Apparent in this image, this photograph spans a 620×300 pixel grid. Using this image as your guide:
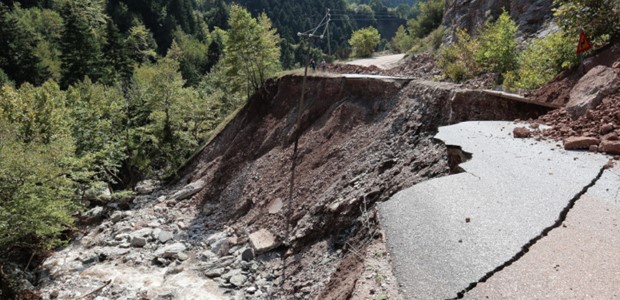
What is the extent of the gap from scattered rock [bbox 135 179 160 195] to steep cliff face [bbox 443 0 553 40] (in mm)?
21581

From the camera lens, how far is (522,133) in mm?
8391

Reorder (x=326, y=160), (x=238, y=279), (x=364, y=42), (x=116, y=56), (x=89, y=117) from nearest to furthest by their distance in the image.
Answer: (x=238, y=279), (x=326, y=160), (x=89, y=117), (x=364, y=42), (x=116, y=56)

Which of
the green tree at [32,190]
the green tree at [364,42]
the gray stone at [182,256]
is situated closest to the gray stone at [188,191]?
the green tree at [32,190]

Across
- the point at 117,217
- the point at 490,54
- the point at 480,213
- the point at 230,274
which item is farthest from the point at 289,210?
the point at 117,217

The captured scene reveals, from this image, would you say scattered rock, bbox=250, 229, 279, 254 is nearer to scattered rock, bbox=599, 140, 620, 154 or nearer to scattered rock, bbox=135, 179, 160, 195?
scattered rock, bbox=599, 140, 620, 154

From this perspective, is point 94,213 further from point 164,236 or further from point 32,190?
point 32,190

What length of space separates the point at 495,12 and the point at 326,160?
15.7 m

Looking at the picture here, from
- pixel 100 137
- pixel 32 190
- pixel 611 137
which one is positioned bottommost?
pixel 32 190

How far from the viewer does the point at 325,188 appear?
1327cm

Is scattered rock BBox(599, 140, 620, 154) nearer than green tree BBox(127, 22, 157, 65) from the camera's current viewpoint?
Yes

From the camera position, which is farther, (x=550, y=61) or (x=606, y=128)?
(x=550, y=61)

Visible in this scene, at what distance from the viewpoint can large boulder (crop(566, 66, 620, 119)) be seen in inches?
321

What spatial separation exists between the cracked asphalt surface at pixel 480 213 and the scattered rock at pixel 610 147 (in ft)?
0.71

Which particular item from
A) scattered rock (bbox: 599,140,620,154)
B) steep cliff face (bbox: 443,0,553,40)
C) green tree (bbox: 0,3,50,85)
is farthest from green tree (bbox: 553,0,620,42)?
green tree (bbox: 0,3,50,85)
